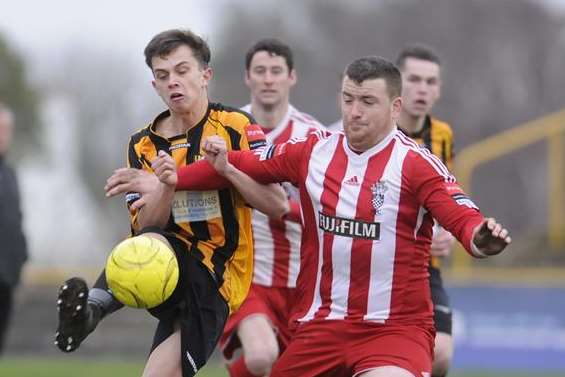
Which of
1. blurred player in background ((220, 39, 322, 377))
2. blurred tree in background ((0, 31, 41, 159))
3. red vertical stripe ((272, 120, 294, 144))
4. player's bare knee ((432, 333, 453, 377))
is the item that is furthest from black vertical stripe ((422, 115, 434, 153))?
blurred tree in background ((0, 31, 41, 159))

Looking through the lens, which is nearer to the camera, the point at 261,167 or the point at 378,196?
the point at 378,196

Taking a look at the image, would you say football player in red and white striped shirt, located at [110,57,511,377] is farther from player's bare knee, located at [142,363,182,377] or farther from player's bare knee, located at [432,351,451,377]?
player's bare knee, located at [432,351,451,377]

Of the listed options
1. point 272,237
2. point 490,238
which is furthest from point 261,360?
point 490,238

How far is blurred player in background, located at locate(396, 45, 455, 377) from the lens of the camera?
27.9ft

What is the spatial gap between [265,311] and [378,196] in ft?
8.05

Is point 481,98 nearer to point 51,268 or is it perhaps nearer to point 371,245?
point 51,268

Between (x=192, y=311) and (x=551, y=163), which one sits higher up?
(x=551, y=163)

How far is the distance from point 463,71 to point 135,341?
582 inches

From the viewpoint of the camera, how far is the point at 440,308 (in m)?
8.65

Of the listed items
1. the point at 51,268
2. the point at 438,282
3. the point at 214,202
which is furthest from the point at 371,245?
the point at 51,268

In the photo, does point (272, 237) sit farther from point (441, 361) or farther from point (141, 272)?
point (141, 272)

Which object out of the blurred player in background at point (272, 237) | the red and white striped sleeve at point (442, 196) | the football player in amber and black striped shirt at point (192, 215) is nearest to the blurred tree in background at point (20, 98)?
the blurred player in background at point (272, 237)

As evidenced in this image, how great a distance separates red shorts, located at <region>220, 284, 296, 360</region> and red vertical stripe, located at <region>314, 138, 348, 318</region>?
6.78ft

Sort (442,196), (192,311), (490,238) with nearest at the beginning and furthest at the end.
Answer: (490,238), (442,196), (192,311)
